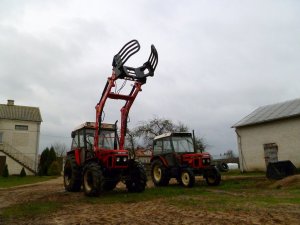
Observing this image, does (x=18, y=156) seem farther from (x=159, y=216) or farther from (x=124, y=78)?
(x=159, y=216)

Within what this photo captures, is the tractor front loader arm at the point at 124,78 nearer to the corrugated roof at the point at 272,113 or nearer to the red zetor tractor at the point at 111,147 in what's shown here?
the red zetor tractor at the point at 111,147

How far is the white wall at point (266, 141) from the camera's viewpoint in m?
21.4

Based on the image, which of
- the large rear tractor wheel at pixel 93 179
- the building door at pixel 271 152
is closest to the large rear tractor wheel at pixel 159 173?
the large rear tractor wheel at pixel 93 179

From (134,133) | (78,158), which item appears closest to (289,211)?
(78,158)

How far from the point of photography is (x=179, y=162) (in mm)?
14188

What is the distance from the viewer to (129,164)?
37.6 ft

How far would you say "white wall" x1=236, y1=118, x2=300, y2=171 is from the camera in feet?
70.3

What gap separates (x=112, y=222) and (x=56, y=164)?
29.4 m

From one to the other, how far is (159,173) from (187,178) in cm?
202

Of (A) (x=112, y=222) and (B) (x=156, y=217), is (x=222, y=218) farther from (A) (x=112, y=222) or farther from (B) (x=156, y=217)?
(A) (x=112, y=222)

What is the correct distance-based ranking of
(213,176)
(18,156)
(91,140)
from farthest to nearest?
1. (18,156)
2. (213,176)
3. (91,140)

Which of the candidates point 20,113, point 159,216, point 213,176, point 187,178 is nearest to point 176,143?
point 187,178

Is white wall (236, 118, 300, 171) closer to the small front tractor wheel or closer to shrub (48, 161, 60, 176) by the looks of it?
the small front tractor wheel

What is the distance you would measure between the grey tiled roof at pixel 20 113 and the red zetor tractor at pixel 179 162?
22783 mm
